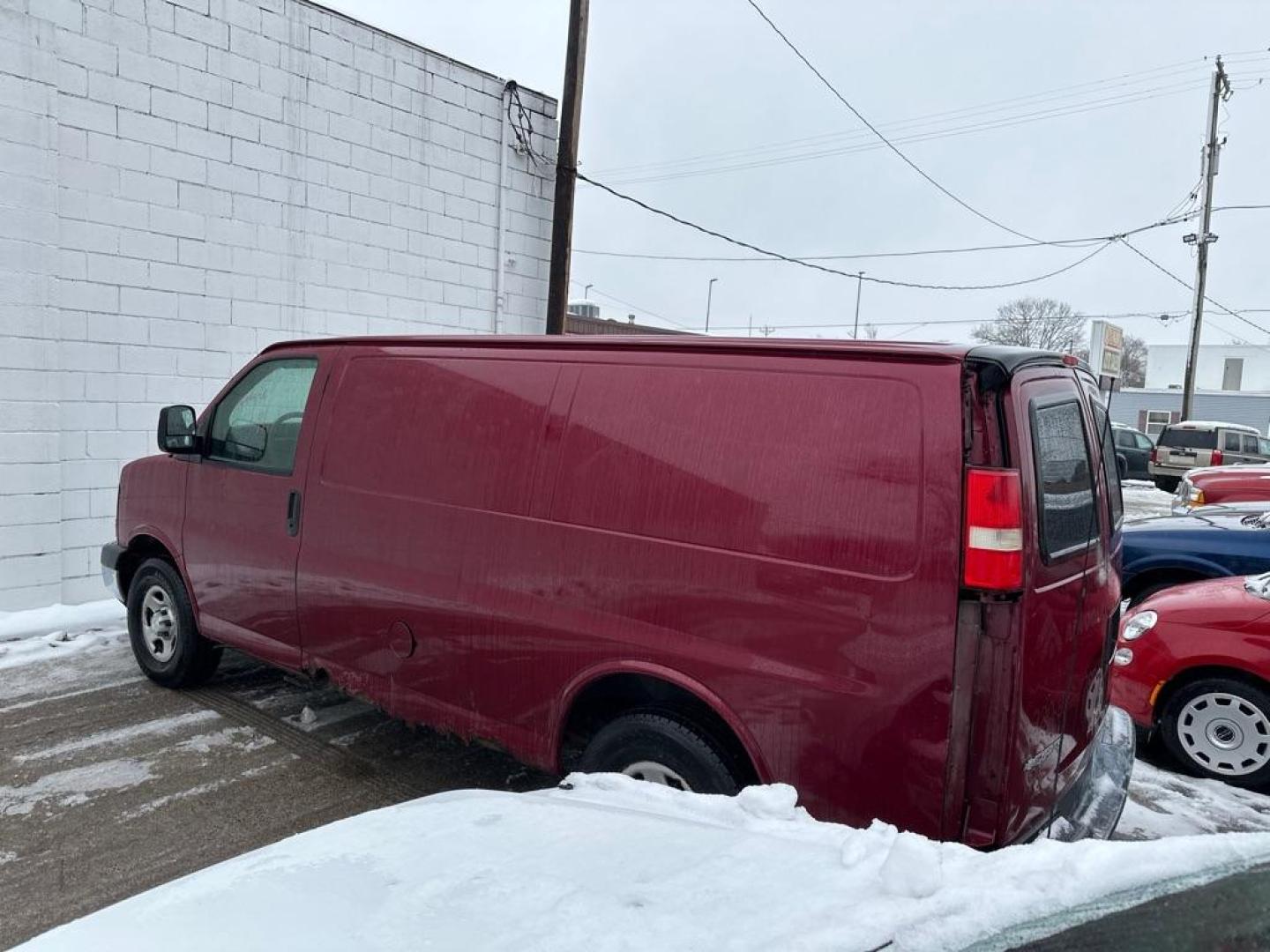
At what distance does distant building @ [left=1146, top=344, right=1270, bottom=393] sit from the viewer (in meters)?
56.0

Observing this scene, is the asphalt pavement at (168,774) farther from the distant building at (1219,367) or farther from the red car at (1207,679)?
the distant building at (1219,367)

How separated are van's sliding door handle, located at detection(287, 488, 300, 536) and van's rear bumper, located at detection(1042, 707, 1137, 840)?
133 inches

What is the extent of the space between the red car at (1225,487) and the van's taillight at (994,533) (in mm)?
9483

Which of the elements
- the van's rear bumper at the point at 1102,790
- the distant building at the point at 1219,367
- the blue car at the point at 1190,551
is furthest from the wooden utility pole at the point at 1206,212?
the distant building at the point at 1219,367

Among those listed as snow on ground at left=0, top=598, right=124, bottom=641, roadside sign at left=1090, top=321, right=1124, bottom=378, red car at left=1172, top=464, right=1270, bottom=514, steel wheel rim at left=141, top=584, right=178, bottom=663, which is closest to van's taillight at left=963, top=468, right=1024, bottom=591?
steel wheel rim at left=141, top=584, right=178, bottom=663

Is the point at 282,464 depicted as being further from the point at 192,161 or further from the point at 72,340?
the point at 192,161

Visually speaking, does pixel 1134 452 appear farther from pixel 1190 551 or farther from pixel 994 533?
pixel 994 533

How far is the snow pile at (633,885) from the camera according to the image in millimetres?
→ 1468

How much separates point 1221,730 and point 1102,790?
6.54ft

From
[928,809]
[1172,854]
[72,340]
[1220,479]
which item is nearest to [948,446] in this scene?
[928,809]

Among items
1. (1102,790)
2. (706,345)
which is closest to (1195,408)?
(1102,790)

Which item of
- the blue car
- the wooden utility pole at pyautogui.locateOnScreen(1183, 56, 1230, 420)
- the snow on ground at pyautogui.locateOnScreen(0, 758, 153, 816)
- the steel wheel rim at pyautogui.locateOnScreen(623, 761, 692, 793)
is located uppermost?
the wooden utility pole at pyautogui.locateOnScreen(1183, 56, 1230, 420)

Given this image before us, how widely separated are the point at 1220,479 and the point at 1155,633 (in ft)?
25.8

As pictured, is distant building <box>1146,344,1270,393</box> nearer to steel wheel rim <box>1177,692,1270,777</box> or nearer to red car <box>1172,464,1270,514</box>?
red car <box>1172,464,1270,514</box>
